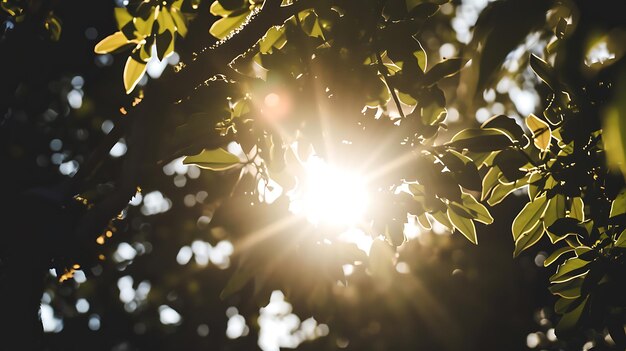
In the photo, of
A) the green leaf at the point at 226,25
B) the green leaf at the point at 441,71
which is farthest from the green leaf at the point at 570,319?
the green leaf at the point at 226,25

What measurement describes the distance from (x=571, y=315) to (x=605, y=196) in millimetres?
577

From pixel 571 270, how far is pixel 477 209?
20.4 inches

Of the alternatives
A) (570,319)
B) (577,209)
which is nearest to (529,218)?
(577,209)

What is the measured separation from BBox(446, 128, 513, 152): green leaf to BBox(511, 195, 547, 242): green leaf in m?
0.58

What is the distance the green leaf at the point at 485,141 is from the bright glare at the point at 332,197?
44 centimetres

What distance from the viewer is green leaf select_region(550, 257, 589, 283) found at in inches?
93.0

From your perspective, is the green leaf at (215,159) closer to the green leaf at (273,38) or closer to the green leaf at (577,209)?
the green leaf at (273,38)

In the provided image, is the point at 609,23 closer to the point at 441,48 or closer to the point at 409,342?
the point at 441,48

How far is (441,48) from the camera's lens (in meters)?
9.73

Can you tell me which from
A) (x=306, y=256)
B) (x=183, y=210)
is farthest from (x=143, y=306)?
(x=306, y=256)

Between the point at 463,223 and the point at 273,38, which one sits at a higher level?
the point at 273,38

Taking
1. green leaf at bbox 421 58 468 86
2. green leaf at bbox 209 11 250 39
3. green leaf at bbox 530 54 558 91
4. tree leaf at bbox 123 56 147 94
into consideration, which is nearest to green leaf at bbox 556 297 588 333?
green leaf at bbox 530 54 558 91

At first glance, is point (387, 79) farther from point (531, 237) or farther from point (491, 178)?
point (531, 237)

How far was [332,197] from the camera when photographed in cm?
227
